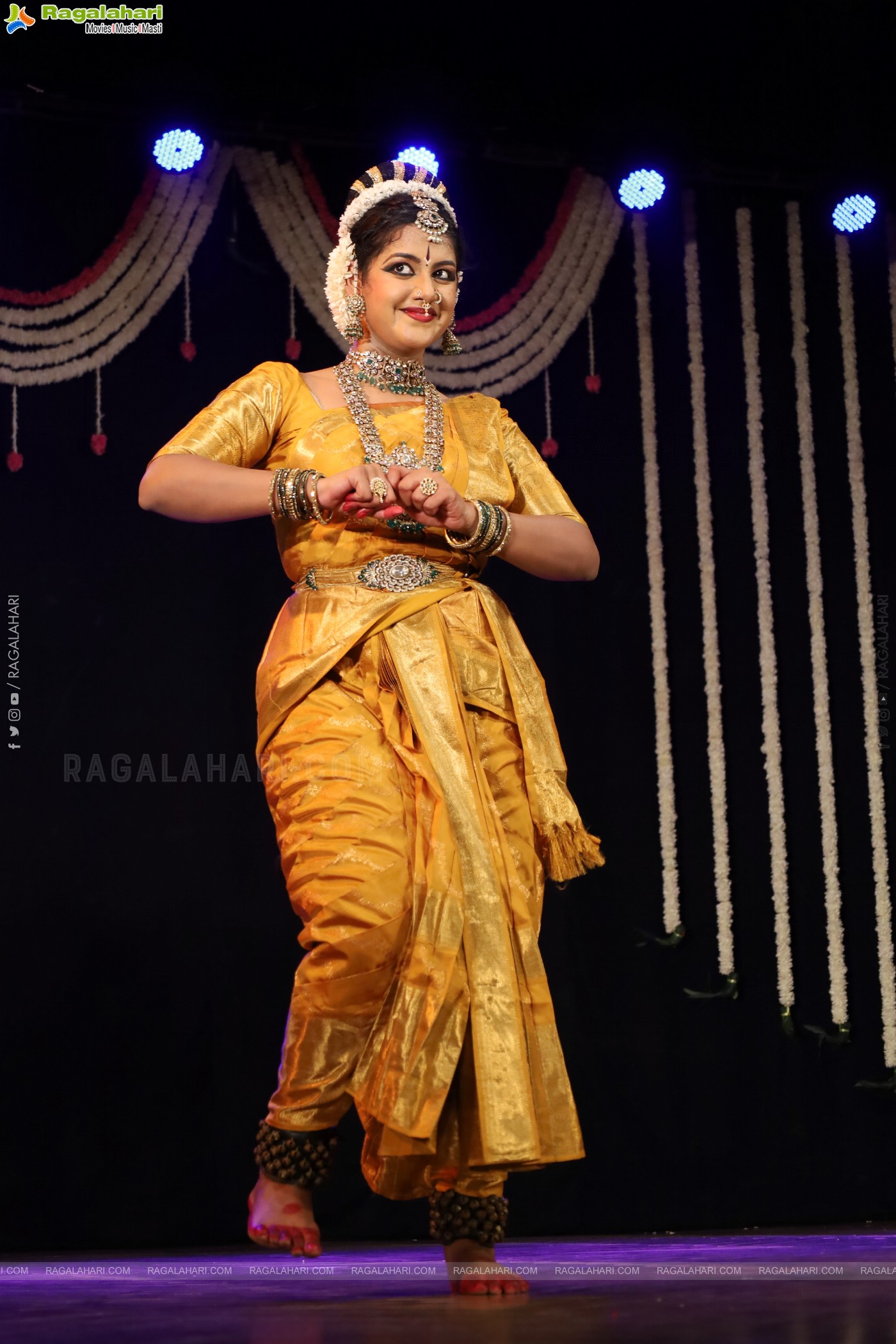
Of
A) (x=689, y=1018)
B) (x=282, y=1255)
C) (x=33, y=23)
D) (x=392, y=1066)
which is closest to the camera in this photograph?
(x=392, y=1066)

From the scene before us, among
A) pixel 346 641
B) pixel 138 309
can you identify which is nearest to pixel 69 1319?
pixel 346 641

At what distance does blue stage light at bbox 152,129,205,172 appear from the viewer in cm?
396

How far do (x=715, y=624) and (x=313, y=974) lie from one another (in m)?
2.26

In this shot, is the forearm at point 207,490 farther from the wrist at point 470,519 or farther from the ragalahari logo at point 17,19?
the ragalahari logo at point 17,19

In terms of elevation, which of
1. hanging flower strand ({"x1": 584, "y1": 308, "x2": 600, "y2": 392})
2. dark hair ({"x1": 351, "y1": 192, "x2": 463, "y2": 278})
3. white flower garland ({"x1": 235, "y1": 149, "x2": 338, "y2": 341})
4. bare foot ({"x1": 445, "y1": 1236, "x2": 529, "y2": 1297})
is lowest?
bare foot ({"x1": 445, "y1": 1236, "x2": 529, "y2": 1297})

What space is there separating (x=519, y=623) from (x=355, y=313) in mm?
1528

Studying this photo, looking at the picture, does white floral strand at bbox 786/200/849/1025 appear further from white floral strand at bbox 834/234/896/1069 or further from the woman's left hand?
the woman's left hand

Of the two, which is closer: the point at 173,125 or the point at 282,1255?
the point at 282,1255

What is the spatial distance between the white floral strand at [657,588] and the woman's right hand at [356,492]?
1962mm

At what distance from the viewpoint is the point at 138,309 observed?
3.97 meters

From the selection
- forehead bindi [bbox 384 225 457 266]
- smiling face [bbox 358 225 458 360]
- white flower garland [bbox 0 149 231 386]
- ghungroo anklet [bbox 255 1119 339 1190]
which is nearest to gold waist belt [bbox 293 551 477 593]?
smiling face [bbox 358 225 458 360]

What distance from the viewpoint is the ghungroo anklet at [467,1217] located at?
236 cm

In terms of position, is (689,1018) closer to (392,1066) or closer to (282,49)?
(392,1066)

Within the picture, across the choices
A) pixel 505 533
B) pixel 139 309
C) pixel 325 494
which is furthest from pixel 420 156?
pixel 325 494
